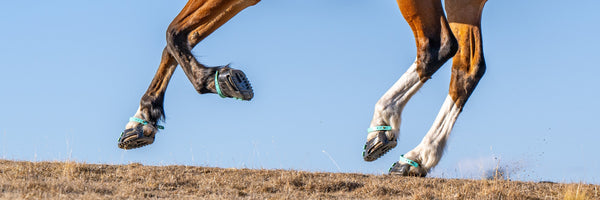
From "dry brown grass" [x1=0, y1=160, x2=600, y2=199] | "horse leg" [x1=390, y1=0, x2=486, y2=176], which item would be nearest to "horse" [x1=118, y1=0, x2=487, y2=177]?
"horse leg" [x1=390, y1=0, x2=486, y2=176]

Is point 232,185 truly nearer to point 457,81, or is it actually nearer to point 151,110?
point 151,110

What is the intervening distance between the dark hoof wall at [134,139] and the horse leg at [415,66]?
189 cm

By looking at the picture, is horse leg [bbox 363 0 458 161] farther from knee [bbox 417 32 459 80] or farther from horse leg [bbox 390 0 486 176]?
horse leg [bbox 390 0 486 176]

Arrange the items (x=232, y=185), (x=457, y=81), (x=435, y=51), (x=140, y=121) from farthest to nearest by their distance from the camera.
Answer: (x=140, y=121), (x=457, y=81), (x=435, y=51), (x=232, y=185)

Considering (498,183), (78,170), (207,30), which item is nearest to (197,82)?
(207,30)

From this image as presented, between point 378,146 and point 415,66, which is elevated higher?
point 415,66

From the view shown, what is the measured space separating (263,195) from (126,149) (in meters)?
1.99

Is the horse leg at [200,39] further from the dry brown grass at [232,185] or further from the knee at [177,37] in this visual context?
the dry brown grass at [232,185]

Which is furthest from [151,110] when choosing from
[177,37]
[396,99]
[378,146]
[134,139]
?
[396,99]

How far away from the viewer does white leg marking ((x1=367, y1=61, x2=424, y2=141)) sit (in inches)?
225

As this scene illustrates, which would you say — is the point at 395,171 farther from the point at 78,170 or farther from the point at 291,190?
the point at 78,170

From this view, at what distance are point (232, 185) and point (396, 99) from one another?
149 centimetres

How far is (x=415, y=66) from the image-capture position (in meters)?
5.75

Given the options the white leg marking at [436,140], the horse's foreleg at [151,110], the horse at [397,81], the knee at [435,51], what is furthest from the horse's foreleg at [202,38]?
the white leg marking at [436,140]
